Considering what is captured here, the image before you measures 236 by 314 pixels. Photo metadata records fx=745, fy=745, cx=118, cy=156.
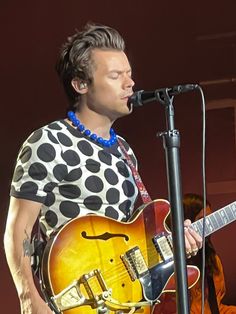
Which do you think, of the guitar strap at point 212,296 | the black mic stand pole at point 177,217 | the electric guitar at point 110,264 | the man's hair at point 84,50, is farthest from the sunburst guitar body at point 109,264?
the guitar strap at point 212,296

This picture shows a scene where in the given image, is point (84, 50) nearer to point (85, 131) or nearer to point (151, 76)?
point (85, 131)

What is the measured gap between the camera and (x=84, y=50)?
2152 millimetres

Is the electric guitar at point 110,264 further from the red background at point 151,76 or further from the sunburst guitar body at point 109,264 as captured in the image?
the red background at point 151,76

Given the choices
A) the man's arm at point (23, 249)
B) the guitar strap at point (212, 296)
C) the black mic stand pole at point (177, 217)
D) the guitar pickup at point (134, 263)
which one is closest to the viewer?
the black mic stand pole at point (177, 217)

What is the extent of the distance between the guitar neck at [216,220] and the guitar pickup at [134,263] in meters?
0.18

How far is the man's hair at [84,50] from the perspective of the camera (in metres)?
2.14

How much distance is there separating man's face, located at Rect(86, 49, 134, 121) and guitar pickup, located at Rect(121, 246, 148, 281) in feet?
1.28

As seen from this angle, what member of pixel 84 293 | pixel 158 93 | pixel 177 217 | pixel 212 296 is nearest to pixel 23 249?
pixel 84 293

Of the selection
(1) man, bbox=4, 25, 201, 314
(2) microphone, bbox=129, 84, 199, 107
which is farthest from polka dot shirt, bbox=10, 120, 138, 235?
(2) microphone, bbox=129, 84, 199, 107

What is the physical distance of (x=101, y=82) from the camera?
212 centimetres

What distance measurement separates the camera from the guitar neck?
83.7 inches

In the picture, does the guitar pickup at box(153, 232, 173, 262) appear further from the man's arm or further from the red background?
the red background

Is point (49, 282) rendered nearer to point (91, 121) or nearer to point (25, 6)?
point (91, 121)

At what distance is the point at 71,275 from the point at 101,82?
22.2 inches
